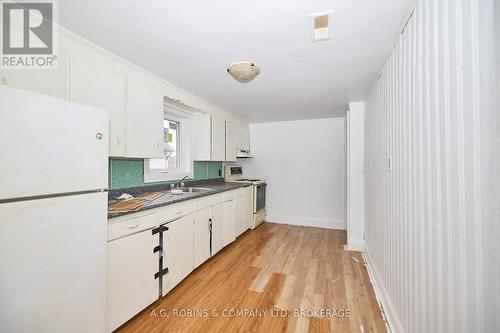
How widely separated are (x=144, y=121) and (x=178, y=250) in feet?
4.48

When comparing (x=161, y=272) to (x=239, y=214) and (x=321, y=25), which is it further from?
(x=321, y=25)

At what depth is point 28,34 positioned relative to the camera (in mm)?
1372

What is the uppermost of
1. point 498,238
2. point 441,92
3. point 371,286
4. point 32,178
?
point 441,92

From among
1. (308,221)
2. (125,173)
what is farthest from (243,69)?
(308,221)

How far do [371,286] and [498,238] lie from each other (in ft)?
6.33

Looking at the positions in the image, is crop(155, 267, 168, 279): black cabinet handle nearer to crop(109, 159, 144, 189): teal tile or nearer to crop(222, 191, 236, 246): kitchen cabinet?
crop(109, 159, 144, 189): teal tile

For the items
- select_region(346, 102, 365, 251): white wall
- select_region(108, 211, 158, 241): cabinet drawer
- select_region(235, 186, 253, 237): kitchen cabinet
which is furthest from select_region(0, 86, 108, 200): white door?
select_region(346, 102, 365, 251): white wall

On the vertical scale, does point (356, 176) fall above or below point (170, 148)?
below

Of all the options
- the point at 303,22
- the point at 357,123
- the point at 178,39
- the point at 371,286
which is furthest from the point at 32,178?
the point at 357,123

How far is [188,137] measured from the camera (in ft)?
10.9

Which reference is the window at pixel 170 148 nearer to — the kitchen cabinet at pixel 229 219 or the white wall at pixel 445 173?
the kitchen cabinet at pixel 229 219

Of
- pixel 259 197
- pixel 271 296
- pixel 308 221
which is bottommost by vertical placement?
pixel 271 296

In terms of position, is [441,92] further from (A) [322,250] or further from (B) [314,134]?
(B) [314,134]

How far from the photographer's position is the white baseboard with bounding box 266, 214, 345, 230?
4.20 m
